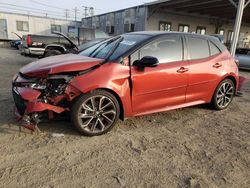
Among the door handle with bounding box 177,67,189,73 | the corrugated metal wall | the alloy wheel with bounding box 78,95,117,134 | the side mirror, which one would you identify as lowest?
the alloy wheel with bounding box 78,95,117,134

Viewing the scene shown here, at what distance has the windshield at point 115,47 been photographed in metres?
3.87

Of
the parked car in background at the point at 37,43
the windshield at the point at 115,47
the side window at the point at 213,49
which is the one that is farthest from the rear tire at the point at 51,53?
the side window at the point at 213,49

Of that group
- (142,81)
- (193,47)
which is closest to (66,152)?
(142,81)

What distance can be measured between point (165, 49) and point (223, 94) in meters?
1.87

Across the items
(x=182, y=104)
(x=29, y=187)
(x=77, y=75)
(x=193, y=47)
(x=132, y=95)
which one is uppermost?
(x=193, y=47)

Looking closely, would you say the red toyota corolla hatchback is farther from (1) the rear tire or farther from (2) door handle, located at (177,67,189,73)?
(1) the rear tire

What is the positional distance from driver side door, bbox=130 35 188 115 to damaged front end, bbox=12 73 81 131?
3.34 ft

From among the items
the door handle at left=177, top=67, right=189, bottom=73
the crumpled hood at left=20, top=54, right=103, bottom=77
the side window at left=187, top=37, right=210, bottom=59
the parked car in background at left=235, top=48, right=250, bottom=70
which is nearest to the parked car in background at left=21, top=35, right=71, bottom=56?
the crumpled hood at left=20, top=54, right=103, bottom=77

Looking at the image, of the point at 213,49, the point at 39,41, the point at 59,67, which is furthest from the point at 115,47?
the point at 39,41

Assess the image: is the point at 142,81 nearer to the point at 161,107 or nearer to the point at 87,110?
the point at 161,107

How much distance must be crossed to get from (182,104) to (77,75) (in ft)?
6.85

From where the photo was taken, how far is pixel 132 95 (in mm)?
3789

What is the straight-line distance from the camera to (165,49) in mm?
4152

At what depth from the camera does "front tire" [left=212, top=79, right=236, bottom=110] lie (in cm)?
498
